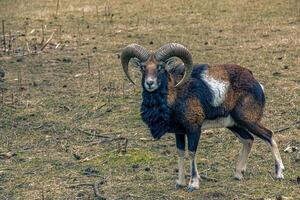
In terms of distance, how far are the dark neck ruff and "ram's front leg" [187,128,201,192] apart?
0.35 metres

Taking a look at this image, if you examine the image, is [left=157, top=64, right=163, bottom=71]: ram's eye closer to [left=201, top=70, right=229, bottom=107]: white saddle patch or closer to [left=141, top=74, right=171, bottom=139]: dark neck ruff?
[left=141, top=74, right=171, bottom=139]: dark neck ruff

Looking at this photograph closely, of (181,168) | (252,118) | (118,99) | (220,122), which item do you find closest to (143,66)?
(220,122)

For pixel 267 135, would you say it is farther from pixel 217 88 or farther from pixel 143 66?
pixel 143 66

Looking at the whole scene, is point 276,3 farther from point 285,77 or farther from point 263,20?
point 285,77

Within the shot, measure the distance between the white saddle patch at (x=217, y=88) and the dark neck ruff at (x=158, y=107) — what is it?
612 millimetres

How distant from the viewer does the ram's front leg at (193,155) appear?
29.9 ft

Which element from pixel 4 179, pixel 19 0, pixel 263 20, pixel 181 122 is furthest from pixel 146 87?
pixel 19 0

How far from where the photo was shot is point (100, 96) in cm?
1401

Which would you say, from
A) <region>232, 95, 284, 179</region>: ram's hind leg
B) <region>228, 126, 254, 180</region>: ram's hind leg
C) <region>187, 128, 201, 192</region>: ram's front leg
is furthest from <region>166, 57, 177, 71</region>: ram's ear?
<region>228, 126, 254, 180</region>: ram's hind leg

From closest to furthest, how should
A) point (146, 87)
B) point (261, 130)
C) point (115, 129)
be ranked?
point (146, 87) → point (261, 130) → point (115, 129)

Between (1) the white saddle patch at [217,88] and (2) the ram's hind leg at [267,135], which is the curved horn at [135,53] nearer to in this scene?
(1) the white saddle patch at [217,88]

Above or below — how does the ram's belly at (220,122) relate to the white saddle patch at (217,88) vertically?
below

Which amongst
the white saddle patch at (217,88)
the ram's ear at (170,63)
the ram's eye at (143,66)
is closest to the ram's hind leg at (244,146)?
the white saddle patch at (217,88)

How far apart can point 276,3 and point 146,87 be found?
607 inches
